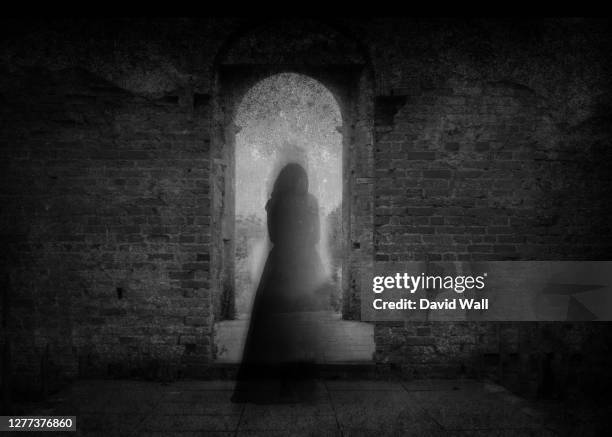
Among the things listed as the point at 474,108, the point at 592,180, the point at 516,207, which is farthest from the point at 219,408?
the point at 592,180

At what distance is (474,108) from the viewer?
13.9 feet

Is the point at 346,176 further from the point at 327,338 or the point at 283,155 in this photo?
the point at 283,155

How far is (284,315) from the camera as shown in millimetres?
3619

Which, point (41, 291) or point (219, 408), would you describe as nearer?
point (219, 408)

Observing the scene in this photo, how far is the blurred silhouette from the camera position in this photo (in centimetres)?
359

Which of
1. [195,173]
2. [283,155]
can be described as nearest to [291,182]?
[195,173]

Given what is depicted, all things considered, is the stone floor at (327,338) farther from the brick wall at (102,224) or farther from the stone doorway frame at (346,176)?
the brick wall at (102,224)

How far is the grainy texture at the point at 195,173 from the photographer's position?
166 inches

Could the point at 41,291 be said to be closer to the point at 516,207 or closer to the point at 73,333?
Answer: the point at 73,333

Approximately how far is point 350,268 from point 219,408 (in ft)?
11.3

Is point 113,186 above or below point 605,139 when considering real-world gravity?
below

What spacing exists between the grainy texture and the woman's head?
2.86 ft

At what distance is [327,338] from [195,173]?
250 centimetres

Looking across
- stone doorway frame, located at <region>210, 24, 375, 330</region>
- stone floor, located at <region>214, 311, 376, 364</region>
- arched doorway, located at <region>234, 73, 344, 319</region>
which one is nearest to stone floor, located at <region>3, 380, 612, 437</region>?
stone floor, located at <region>214, 311, 376, 364</region>
